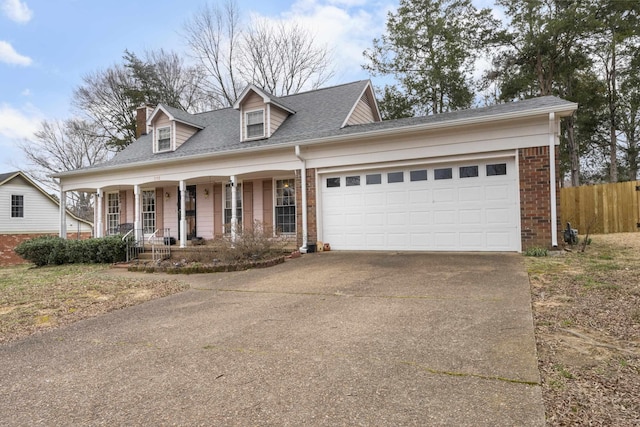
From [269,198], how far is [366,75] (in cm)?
1350

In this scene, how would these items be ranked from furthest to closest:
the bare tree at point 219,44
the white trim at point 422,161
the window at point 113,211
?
the bare tree at point 219,44 < the window at point 113,211 < the white trim at point 422,161

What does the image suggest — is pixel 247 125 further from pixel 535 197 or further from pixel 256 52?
pixel 256 52

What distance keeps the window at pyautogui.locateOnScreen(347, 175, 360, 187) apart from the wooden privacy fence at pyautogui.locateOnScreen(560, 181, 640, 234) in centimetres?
805

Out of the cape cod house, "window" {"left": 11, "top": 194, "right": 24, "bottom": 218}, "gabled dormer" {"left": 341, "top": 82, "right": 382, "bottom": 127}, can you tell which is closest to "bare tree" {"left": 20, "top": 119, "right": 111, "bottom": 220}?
"window" {"left": 11, "top": 194, "right": 24, "bottom": 218}

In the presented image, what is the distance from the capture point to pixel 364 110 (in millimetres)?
14695

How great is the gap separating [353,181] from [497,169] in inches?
146

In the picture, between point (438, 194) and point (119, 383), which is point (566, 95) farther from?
point (119, 383)

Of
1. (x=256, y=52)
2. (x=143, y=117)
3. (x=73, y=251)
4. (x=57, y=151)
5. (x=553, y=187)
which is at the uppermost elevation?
(x=256, y=52)

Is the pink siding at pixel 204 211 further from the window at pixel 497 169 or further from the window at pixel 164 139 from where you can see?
the window at pixel 497 169

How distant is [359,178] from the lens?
412 inches

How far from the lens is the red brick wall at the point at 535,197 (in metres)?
8.22

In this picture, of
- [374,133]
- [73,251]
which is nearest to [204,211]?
[73,251]

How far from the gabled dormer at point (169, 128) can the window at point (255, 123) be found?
11.3ft

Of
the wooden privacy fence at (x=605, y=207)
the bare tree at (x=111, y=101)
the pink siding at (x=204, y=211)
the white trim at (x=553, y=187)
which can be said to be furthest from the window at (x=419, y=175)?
the bare tree at (x=111, y=101)
